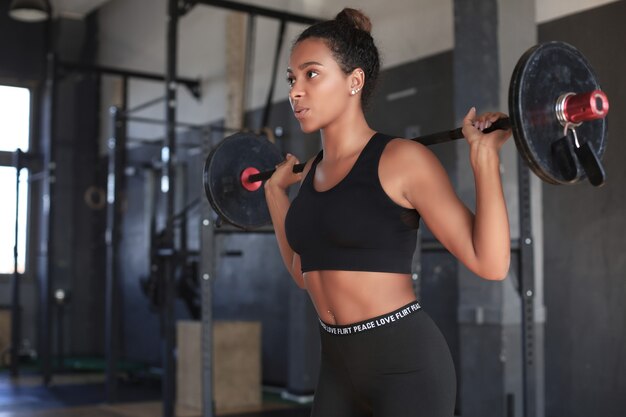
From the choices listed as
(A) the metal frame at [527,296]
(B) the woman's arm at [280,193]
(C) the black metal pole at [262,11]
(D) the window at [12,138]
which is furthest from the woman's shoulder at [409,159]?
(D) the window at [12,138]

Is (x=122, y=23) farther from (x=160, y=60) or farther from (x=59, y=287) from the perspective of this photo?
(x=59, y=287)

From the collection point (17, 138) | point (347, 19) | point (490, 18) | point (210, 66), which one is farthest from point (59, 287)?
point (347, 19)

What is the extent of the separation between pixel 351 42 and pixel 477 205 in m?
0.43

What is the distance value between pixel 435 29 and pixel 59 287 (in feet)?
19.6

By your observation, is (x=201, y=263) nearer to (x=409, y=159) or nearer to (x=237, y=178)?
(x=237, y=178)

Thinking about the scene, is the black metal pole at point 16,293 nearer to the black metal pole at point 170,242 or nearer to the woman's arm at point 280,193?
the black metal pole at point 170,242

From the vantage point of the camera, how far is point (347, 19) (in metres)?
1.60

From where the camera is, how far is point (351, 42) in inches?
61.0

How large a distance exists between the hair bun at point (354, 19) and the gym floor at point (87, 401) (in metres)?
3.82

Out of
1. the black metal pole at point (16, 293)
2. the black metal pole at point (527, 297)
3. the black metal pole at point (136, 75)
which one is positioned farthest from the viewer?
the black metal pole at point (136, 75)

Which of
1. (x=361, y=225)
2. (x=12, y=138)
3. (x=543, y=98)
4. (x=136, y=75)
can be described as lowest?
(x=361, y=225)

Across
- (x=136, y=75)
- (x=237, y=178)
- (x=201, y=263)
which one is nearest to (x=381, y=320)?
(x=237, y=178)

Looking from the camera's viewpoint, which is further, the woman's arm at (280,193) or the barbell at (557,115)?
the woman's arm at (280,193)

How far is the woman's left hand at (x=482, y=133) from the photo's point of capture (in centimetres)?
138
